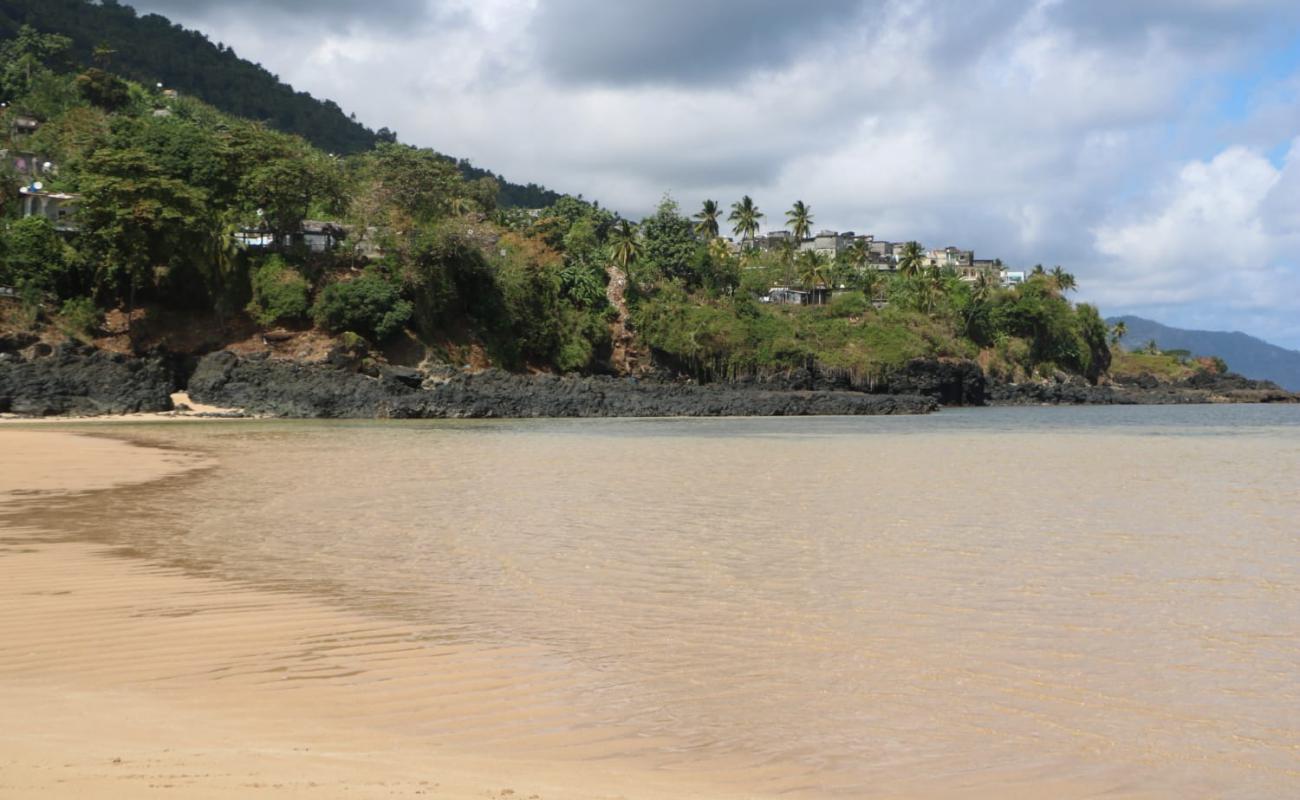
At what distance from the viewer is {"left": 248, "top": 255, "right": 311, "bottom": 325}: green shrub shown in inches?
1906

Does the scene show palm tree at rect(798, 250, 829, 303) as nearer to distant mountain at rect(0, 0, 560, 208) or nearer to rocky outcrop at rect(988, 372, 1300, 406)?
rocky outcrop at rect(988, 372, 1300, 406)

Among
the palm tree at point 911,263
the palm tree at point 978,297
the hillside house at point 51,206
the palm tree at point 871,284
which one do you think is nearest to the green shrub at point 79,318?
the hillside house at point 51,206

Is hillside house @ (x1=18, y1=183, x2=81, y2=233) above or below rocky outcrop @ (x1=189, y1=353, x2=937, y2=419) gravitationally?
above

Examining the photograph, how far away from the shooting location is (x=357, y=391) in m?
42.8

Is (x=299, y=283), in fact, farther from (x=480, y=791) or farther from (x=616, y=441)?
(x=480, y=791)

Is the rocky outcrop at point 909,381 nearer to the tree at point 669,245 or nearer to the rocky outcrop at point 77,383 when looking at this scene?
the tree at point 669,245

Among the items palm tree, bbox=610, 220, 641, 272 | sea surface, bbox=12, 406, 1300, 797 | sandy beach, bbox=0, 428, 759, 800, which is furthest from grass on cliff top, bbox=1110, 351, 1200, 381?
sandy beach, bbox=0, 428, 759, 800

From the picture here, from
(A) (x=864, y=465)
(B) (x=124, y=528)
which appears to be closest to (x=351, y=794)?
(B) (x=124, y=528)

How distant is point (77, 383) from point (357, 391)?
10290 mm

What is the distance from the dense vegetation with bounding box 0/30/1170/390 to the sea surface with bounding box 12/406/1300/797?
30302mm

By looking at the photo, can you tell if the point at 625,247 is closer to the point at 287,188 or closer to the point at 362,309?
the point at 362,309

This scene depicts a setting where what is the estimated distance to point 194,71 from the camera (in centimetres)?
15975

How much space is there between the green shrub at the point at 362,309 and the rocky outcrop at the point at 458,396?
2.97m

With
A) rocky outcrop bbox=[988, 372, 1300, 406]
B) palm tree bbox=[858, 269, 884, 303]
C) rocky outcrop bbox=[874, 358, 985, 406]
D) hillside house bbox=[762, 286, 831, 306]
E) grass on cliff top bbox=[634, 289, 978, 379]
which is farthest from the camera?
palm tree bbox=[858, 269, 884, 303]
